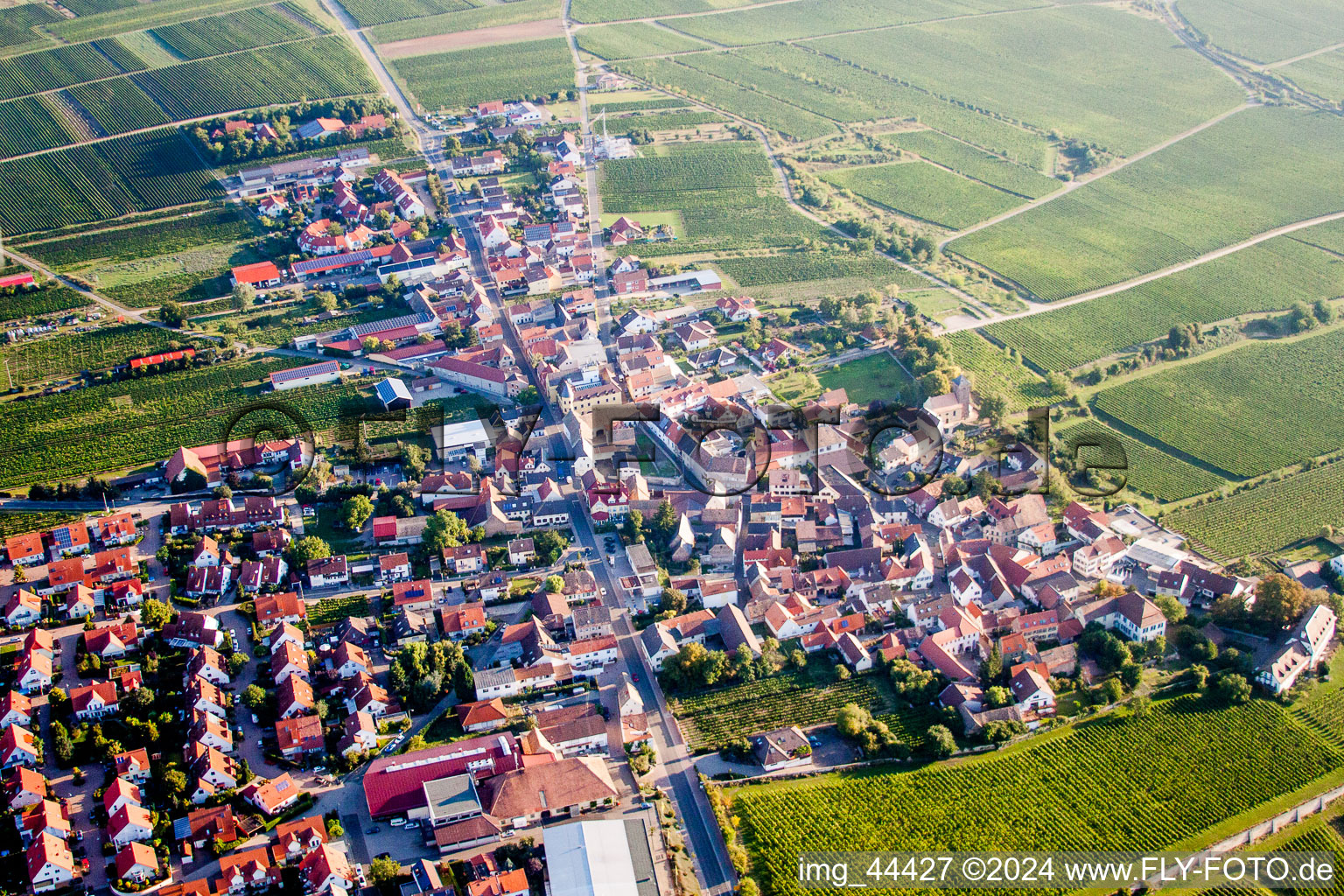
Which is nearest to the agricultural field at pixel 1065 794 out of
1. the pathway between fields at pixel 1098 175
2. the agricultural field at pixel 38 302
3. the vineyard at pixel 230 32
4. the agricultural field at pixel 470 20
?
the pathway between fields at pixel 1098 175

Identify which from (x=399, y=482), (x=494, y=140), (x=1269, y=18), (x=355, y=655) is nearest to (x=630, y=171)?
(x=494, y=140)

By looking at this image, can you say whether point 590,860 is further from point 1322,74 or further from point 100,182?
point 1322,74

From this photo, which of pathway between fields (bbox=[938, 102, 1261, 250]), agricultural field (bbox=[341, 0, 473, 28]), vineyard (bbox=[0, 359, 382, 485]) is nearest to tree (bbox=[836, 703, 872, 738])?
vineyard (bbox=[0, 359, 382, 485])

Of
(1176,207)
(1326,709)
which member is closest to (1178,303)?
(1176,207)

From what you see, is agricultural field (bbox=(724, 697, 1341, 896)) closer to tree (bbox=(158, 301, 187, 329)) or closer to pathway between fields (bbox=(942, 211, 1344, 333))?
pathway between fields (bbox=(942, 211, 1344, 333))

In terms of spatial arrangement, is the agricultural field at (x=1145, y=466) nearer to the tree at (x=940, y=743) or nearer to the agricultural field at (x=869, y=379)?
the agricultural field at (x=869, y=379)

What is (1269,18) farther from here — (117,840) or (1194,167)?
(117,840)
